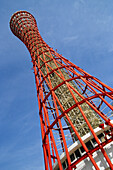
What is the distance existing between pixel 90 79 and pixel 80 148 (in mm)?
9904

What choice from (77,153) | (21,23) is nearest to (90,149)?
(77,153)

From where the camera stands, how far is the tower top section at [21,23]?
128 feet

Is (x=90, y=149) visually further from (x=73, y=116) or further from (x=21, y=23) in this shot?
(x=21, y=23)

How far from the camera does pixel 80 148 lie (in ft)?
50.9

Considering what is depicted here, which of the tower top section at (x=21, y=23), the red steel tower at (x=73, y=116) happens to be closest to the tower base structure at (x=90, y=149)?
the red steel tower at (x=73, y=116)

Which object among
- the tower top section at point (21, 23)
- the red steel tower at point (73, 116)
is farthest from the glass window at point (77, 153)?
the tower top section at point (21, 23)

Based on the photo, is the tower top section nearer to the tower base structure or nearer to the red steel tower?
the red steel tower

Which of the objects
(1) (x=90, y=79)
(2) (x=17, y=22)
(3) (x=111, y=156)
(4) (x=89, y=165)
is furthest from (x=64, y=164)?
(2) (x=17, y=22)

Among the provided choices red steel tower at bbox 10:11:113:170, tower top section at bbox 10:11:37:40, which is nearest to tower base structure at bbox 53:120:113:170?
red steel tower at bbox 10:11:113:170

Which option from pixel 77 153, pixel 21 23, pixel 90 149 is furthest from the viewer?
pixel 21 23

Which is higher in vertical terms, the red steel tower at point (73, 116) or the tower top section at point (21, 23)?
the tower top section at point (21, 23)

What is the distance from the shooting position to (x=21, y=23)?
40.7m

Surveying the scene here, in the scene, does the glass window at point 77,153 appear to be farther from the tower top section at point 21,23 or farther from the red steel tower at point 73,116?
the tower top section at point 21,23

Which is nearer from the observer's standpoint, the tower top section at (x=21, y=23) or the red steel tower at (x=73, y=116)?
the red steel tower at (x=73, y=116)
